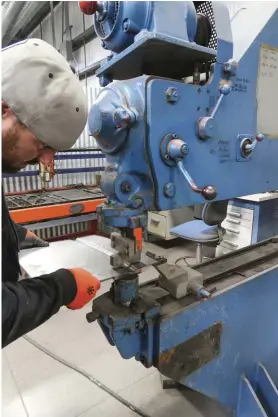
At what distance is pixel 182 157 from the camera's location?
2.41 ft

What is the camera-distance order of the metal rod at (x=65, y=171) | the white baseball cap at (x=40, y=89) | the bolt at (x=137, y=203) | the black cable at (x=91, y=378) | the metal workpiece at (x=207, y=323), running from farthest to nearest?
the metal rod at (x=65, y=171)
the black cable at (x=91, y=378)
the metal workpiece at (x=207, y=323)
the bolt at (x=137, y=203)
the white baseball cap at (x=40, y=89)

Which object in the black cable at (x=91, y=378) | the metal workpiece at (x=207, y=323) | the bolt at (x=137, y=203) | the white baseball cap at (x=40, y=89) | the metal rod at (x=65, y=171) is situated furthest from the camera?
the metal rod at (x=65, y=171)

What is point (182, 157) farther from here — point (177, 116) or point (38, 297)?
point (38, 297)

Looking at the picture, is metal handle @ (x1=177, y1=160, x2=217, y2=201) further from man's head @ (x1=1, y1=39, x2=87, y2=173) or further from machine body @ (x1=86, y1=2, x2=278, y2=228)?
man's head @ (x1=1, y1=39, x2=87, y2=173)

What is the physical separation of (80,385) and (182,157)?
149cm

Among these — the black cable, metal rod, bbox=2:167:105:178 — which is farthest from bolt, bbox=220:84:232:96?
metal rod, bbox=2:167:105:178

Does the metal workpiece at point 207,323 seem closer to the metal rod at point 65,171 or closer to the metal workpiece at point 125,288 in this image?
the metal workpiece at point 125,288

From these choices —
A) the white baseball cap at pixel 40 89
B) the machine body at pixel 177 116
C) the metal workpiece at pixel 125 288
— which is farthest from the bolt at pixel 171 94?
the metal workpiece at pixel 125 288

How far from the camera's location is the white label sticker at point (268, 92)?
90cm

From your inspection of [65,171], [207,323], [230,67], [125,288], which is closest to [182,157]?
[230,67]

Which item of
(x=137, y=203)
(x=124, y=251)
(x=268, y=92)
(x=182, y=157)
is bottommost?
(x=124, y=251)

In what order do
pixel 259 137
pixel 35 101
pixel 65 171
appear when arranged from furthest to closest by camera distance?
pixel 65 171
pixel 259 137
pixel 35 101

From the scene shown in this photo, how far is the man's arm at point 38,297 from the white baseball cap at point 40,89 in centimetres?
35

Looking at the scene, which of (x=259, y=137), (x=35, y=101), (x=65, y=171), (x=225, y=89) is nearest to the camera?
(x=35, y=101)
